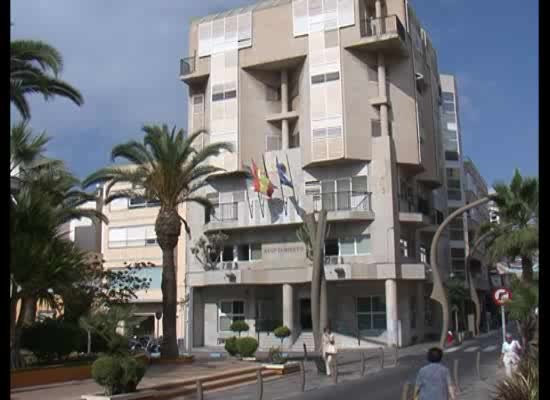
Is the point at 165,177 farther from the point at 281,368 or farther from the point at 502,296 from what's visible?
the point at 502,296

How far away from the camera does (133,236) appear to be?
53719 mm

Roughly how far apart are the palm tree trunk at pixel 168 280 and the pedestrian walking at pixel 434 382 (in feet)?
59.1

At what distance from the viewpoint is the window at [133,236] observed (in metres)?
53.0

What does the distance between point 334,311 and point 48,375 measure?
24683 millimetres

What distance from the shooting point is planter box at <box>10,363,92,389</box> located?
1803 centimetres

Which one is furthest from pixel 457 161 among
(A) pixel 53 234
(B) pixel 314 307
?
(A) pixel 53 234

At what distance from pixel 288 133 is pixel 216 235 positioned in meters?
8.46

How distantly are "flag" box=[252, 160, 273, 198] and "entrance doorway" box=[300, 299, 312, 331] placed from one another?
725 centimetres

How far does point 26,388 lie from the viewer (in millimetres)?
17859

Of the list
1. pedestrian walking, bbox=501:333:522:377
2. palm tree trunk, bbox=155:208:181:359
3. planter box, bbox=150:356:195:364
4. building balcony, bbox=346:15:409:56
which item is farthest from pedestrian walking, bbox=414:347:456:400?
building balcony, bbox=346:15:409:56

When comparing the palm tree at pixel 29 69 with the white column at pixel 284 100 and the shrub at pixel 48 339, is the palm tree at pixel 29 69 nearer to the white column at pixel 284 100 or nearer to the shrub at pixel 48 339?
the shrub at pixel 48 339

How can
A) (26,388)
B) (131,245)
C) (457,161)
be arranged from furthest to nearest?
(457,161)
(131,245)
(26,388)

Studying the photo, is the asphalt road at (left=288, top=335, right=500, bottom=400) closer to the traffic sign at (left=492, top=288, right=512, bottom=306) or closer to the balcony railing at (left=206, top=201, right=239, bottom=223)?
the traffic sign at (left=492, top=288, right=512, bottom=306)
